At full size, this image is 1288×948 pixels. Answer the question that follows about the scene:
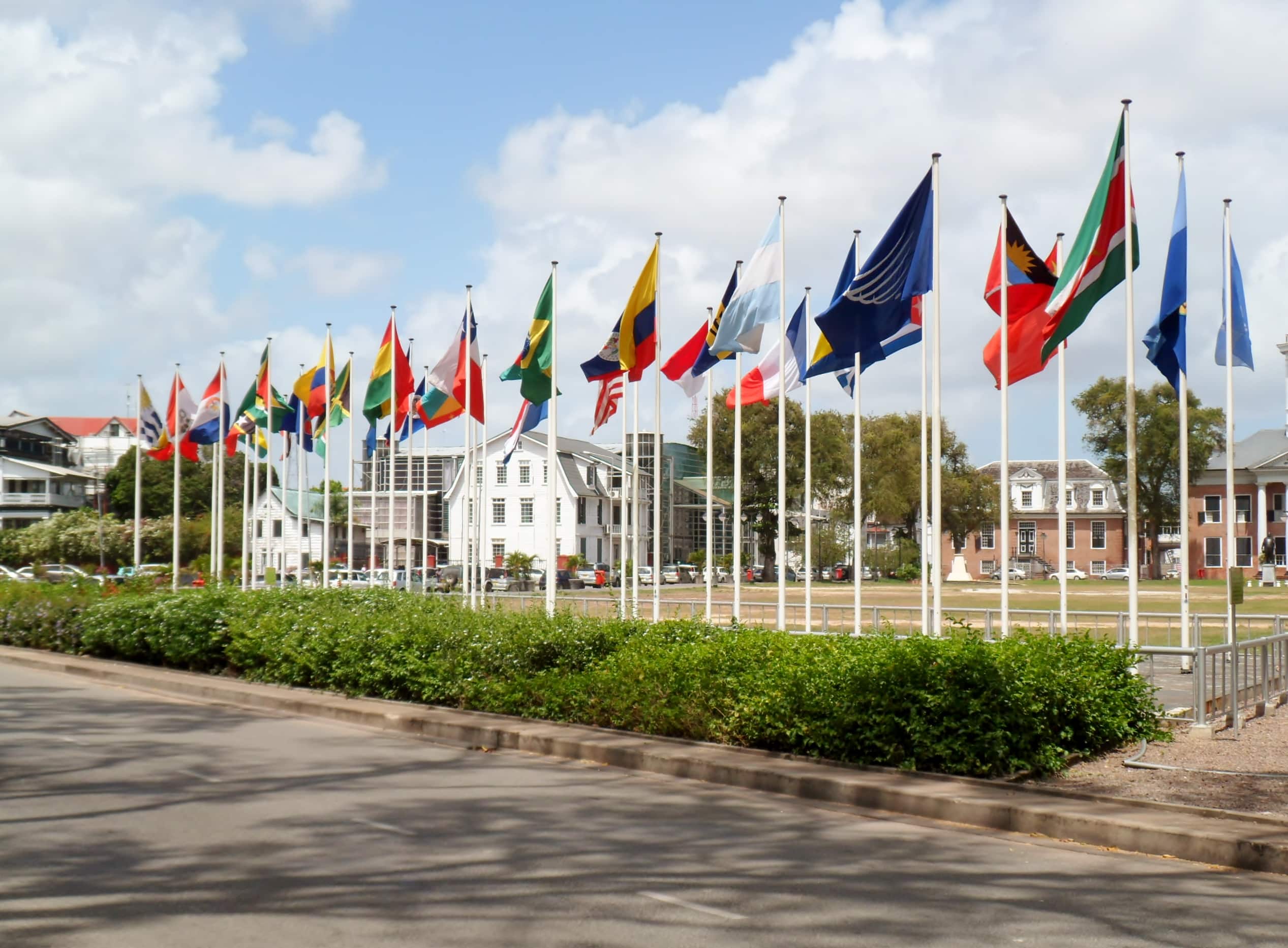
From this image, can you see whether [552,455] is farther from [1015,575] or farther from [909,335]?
[1015,575]

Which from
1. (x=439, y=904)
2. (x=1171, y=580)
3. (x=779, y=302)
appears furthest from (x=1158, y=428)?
(x=439, y=904)

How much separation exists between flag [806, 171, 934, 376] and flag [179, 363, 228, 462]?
74.9 ft

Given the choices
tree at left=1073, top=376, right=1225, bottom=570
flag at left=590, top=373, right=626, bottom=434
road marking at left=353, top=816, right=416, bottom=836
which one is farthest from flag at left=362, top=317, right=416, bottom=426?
tree at left=1073, top=376, right=1225, bottom=570

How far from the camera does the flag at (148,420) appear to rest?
123 ft

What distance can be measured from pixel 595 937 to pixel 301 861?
2559mm

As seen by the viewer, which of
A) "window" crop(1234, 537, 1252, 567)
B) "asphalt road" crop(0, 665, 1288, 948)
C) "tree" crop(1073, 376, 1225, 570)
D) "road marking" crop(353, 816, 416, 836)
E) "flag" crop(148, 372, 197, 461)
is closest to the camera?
"asphalt road" crop(0, 665, 1288, 948)

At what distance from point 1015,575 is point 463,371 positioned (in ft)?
254

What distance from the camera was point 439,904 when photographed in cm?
699

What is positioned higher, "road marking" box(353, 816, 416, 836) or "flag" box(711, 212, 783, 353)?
"flag" box(711, 212, 783, 353)

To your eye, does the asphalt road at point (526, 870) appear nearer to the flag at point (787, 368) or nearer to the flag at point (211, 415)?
the flag at point (787, 368)

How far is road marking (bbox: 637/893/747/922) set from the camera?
6.81 meters

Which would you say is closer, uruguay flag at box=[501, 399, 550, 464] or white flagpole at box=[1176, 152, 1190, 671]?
white flagpole at box=[1176, 152, 1190, 671]

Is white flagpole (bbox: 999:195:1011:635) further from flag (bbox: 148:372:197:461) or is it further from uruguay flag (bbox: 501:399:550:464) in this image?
flag (bbox: 148:372:197:461)

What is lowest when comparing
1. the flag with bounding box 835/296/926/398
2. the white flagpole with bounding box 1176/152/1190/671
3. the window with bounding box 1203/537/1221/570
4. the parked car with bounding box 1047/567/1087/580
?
the parked car with bounding box 1047/567/1087/580
